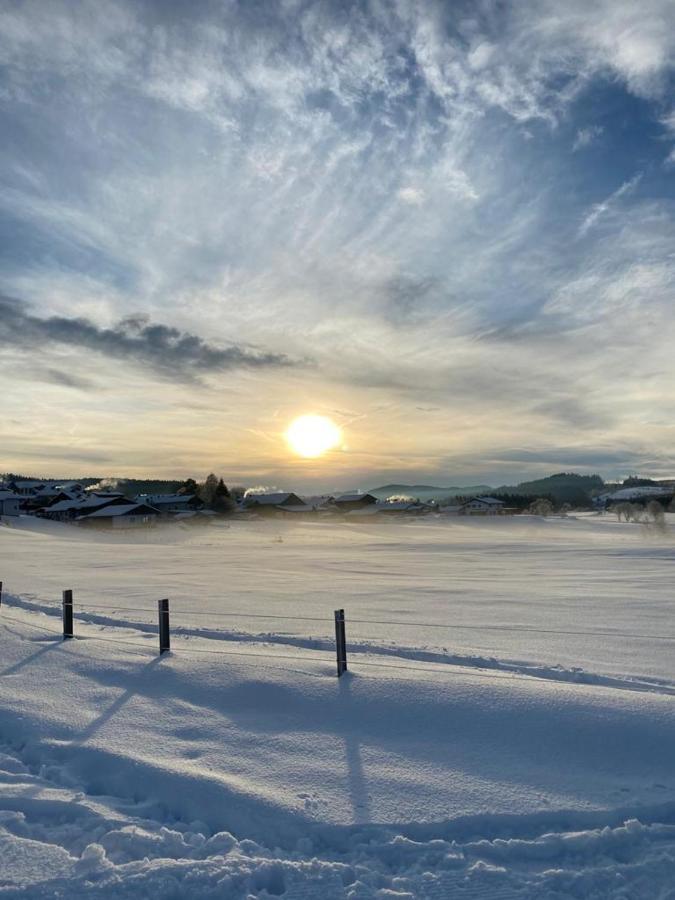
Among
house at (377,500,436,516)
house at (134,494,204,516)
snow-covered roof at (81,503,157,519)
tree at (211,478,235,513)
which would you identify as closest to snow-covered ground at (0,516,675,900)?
snow-covered roof at (81,503,157,519)

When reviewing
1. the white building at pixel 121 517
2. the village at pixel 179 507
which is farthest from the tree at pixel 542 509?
the white building at pixel 121 517

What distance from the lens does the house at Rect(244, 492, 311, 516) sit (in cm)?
13000

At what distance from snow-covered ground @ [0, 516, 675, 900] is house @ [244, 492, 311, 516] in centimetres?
11647

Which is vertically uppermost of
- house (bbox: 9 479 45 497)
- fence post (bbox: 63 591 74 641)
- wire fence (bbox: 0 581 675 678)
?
house (bbox: 9 479 45 497)

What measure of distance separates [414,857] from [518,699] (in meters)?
3.33

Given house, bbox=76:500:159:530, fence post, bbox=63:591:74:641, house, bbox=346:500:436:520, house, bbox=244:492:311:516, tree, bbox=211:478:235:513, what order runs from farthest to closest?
house, bbox=346:500:436:520 → house, bbox=244:492:311:516 → tree, bbox=211:478:235:513 → house, bbox=76:500:159:530 → fence post, bbox=63:591:74:641

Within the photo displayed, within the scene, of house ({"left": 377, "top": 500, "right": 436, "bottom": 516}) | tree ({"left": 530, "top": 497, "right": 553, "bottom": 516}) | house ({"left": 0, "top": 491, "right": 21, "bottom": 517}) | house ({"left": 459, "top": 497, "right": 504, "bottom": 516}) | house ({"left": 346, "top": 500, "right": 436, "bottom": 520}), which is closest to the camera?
house ({"left": 0, "top": 491, "right": 21, "bottom": 517})

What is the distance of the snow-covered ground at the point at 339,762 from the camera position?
461cm

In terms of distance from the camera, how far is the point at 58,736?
720cm

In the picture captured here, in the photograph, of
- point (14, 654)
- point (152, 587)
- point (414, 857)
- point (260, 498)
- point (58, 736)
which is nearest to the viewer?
point (414, 857)

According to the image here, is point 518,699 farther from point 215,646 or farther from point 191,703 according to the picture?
point 215,646

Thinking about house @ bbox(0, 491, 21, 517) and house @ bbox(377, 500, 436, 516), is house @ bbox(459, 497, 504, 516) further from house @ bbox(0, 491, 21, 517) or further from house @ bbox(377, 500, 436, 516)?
house @ bbox(0, 491, 21, 517)

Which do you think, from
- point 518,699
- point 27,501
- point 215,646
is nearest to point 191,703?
point 215,646

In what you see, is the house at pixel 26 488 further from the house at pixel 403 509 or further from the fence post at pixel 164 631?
the fence post at pixel 164 631
